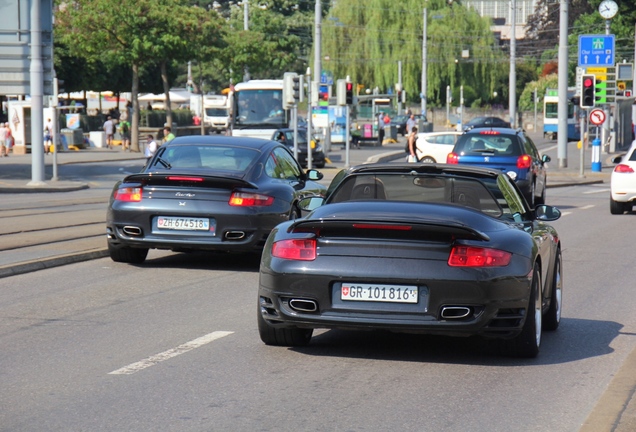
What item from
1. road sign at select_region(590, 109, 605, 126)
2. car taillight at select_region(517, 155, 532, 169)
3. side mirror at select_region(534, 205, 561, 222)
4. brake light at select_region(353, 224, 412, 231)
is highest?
road sign at select_region(590, 109, 605, 126)

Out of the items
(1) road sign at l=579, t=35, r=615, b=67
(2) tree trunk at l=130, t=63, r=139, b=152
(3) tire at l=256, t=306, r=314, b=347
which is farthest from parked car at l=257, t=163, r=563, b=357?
(2) tree trunk at l=130, t=63, r=139, b=152

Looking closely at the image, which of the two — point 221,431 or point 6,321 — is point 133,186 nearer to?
point 6,321

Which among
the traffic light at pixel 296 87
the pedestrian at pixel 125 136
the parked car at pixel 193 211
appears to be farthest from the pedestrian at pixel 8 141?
the parked car at pixel 193 211

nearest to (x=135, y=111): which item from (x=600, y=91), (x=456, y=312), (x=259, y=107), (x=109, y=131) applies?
(x=109, y=131)

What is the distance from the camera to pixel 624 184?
76.3 ft

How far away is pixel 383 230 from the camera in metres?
7.49

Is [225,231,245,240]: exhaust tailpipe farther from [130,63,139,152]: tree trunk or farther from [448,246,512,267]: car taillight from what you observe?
[130,63,139,152]: tree trunk

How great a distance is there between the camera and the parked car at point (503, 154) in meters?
24.1

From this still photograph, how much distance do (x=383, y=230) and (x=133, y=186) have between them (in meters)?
5.80

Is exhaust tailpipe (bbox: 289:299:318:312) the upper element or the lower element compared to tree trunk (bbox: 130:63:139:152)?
lower

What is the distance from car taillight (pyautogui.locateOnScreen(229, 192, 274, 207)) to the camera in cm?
1262

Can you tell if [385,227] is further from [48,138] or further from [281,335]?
[48,138]

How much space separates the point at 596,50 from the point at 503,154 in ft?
69.2

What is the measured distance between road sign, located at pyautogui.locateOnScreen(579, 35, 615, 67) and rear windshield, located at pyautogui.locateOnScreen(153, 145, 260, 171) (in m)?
32.0
